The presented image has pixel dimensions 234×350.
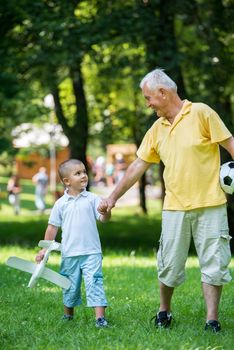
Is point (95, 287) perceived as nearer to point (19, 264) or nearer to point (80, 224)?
point (80, 224)

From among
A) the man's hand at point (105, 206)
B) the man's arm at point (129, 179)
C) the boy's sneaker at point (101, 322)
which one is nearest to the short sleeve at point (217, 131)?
the man's arm at point (129, 179)

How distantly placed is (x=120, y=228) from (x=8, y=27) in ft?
29.6

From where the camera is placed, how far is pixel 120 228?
22.6m

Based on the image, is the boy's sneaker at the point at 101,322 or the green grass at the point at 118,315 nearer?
the green grass at the point at 118,315

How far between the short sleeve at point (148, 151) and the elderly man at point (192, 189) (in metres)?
0.12

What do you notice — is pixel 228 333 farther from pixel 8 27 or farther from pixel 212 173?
pixel 8 27

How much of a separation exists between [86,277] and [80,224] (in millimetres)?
443

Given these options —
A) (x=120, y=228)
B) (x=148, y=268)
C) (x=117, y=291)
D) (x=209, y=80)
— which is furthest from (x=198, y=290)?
(x=120, y=228)

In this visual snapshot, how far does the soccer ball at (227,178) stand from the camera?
601cm

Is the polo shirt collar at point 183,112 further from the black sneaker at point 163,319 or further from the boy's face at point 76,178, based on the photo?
the black sneaker at point 163,319

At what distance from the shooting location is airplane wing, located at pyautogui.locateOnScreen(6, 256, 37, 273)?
6.15 metres

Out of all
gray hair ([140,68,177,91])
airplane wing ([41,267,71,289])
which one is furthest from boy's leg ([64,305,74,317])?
gray hair ([140,68,177,91])

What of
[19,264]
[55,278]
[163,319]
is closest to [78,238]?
[55,278]

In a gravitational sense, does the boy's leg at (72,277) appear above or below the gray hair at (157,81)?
below
